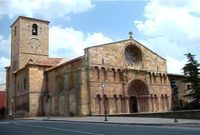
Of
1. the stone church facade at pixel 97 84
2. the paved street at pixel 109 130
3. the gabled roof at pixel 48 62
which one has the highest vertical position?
the gabled roof at pixel 48 62

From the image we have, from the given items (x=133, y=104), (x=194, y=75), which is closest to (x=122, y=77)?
(x=133, y=104)

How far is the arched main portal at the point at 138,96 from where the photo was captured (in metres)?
42.0

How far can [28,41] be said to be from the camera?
5656 cm

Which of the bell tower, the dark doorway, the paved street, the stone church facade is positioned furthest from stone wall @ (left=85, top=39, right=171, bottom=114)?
the bell tower

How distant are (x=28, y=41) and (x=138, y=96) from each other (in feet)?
83.1

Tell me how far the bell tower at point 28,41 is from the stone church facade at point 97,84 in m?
2.13

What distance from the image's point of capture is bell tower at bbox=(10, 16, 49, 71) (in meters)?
55.8

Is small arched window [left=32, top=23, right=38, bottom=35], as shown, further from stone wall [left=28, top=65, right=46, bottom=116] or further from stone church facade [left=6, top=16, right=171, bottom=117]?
stone wall [left=28, top=65, right=46, bottom=116]

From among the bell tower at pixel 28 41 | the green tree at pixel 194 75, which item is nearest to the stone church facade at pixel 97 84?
the bell tower at pixel 28 41

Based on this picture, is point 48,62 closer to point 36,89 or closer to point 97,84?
point 36,89

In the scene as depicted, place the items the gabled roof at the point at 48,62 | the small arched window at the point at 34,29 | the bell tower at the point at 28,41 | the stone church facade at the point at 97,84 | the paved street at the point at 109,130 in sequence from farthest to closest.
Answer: the small arched window at the point at 34,29 < the bell tower at the point at 28,41 < the gabled roof at the point at 48,62 < the stone church facade at the point at 97,84 < the paved street at the point at 109,130

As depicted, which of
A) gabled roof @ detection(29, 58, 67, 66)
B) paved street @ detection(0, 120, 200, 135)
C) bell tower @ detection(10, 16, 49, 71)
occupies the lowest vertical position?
paved street @ detection(0, 120, 200, 135)

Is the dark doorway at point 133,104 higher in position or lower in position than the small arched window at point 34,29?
lower

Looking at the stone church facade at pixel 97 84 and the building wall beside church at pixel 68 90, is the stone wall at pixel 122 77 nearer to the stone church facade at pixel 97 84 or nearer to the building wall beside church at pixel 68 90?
the stone church facade at pixel 97 84
